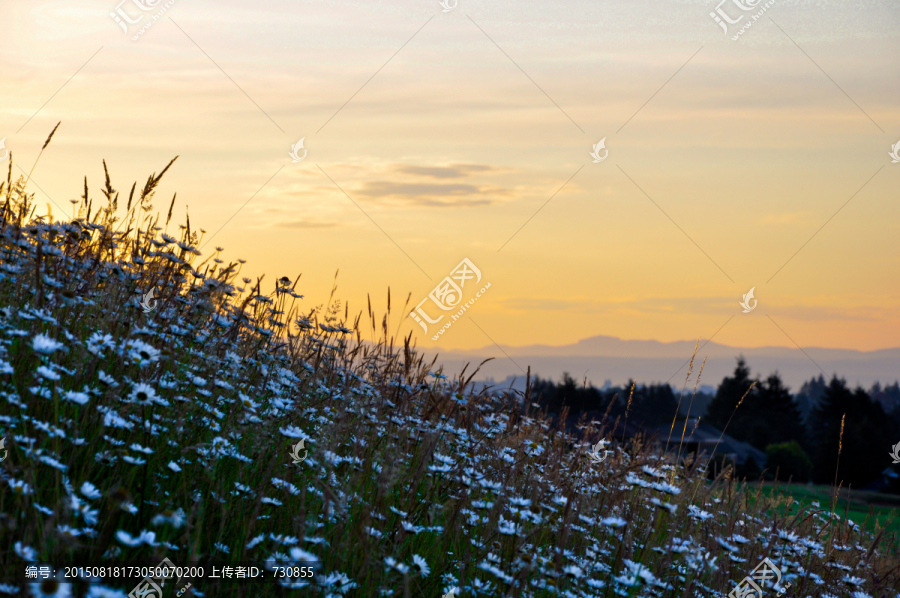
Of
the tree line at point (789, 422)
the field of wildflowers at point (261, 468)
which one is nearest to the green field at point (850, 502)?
the field of wildflowers at point (261, 468)

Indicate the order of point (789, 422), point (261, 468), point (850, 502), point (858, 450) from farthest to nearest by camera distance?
point (789, 422) < point (858, 450) < point (850, 502) < point (261, 468)

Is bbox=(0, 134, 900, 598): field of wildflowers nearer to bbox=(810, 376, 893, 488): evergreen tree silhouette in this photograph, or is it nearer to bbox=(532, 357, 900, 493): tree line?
bbox=(532, 357, 900, 493): tree line

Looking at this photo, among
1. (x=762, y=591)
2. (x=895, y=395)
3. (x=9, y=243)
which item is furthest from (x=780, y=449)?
(x=895, y=395)

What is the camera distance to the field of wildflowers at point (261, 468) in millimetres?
2830

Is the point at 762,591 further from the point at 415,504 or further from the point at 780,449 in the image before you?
the point at 780,449

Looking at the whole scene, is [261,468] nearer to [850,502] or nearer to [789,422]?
[850,502]

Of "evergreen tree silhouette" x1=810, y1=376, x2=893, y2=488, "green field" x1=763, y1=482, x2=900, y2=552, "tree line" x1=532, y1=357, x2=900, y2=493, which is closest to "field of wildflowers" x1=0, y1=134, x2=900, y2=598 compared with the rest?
"green field" x1=763, y1=482, x2=900, y2=552

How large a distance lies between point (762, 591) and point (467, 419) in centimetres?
234

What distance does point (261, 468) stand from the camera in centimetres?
386

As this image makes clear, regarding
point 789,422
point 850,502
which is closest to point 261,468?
point 850,502

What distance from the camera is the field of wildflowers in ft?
9.29

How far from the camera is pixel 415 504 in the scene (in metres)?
3.85

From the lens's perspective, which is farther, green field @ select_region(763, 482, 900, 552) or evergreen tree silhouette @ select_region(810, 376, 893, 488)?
evergreen tree silhouette @ select_region(810, 376, 893, 488)

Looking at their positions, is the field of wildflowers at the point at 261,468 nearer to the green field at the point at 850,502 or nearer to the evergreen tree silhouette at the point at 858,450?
the green field at the point at 850,502
